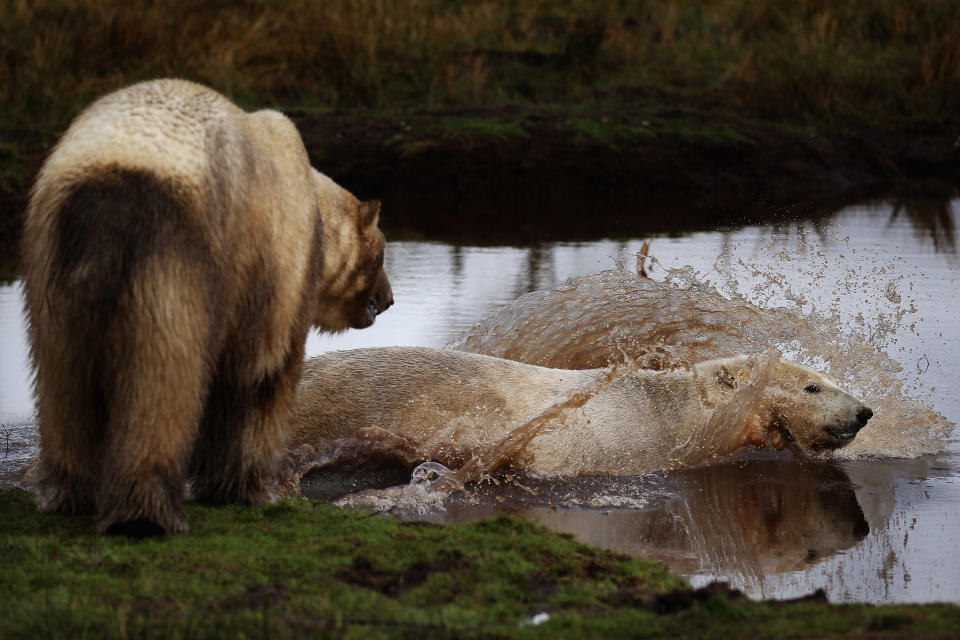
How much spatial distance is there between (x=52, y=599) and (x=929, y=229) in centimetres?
1217

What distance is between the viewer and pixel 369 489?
6.61 metres

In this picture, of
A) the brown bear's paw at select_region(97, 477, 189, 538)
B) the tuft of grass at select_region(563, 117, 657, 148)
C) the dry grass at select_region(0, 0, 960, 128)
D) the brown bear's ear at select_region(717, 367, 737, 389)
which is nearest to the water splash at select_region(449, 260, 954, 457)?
the brown bear's ear at select_region(717, 367, 737, 389)

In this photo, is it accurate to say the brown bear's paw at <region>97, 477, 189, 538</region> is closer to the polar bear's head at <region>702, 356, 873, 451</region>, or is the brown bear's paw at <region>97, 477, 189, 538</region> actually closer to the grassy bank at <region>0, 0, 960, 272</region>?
the polar bear's head at <region>702, 356, 873, 451</region>

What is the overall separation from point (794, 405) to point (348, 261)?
2719 mm

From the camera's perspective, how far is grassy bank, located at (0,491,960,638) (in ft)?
12.2

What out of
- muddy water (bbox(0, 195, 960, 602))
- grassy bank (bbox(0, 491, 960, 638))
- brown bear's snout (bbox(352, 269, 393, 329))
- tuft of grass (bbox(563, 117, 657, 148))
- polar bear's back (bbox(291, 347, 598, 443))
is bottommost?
tuft of grass (bbox(563, 117, 657, 148))

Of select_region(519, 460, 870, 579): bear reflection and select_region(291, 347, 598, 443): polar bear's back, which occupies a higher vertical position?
select_region(291, 347, 598, 443): polar bear's back

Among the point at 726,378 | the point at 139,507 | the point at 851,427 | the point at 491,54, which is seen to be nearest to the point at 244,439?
the point at 139,507

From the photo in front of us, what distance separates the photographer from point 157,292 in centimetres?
433

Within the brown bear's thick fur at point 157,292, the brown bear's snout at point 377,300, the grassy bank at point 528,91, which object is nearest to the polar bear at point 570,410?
the brown bear's snout at point 377,300

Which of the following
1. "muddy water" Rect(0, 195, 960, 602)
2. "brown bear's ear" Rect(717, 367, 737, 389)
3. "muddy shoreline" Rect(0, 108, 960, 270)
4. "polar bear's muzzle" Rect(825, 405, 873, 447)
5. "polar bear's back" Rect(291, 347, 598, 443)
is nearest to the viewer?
"muddy water" Rect(0, 195, 960, 602)

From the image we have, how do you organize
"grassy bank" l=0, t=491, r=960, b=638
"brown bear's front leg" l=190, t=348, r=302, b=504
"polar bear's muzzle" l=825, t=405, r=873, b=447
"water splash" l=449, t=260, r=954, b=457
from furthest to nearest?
"water splash" l=449, t=260, r=954, b=457 → "polar bear's muzzle" l=825, t=405, r=873, b=447 → "brown bear's front leg" l=190, t=348, r=302, b=504 → "grassy bank" l=0, t=491, r=960, b=638

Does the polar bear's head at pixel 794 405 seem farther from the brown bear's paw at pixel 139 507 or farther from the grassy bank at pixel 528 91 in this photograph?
the grassy bank at pixel 528 91

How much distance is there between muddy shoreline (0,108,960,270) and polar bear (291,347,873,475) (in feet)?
24.0
